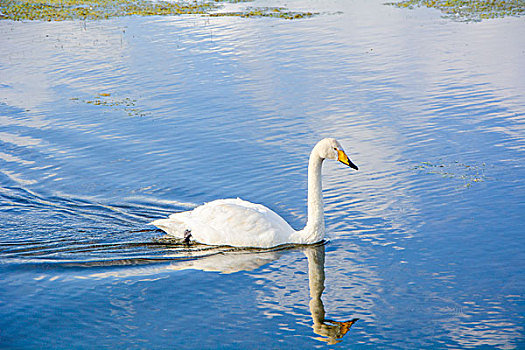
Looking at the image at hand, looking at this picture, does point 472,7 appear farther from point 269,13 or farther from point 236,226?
point 236,226

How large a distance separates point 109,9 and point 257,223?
3055 cm

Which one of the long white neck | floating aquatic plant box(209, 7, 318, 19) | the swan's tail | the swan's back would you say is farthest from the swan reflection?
floating aquatic plant box(209, 7, 318, 19)

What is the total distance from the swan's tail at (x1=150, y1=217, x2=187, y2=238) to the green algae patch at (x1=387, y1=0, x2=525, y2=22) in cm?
2241

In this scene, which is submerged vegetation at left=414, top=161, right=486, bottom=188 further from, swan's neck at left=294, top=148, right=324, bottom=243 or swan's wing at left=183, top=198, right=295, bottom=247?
swan's wing at left=183, top=198, right=295, bottom=247

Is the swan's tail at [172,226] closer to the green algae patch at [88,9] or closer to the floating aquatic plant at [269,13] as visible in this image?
the floating aquatic plant at [269,13]

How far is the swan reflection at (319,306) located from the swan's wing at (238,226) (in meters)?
0.53

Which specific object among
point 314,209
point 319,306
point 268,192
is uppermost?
point 314,209

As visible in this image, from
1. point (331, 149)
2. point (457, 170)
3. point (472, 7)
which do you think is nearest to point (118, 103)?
point (457, 170)

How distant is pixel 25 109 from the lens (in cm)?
1833

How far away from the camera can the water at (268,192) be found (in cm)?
815

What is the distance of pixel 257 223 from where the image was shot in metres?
9.95

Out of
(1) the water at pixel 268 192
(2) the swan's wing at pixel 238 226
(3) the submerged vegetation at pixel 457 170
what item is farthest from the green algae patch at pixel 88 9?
(2) the swan's wing at pixel 238 226

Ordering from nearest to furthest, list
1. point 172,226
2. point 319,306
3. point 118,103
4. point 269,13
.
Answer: point 319,306
point 172,226
point 118,103
point 269,13

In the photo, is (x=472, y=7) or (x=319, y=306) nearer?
(x=319, y=306)
